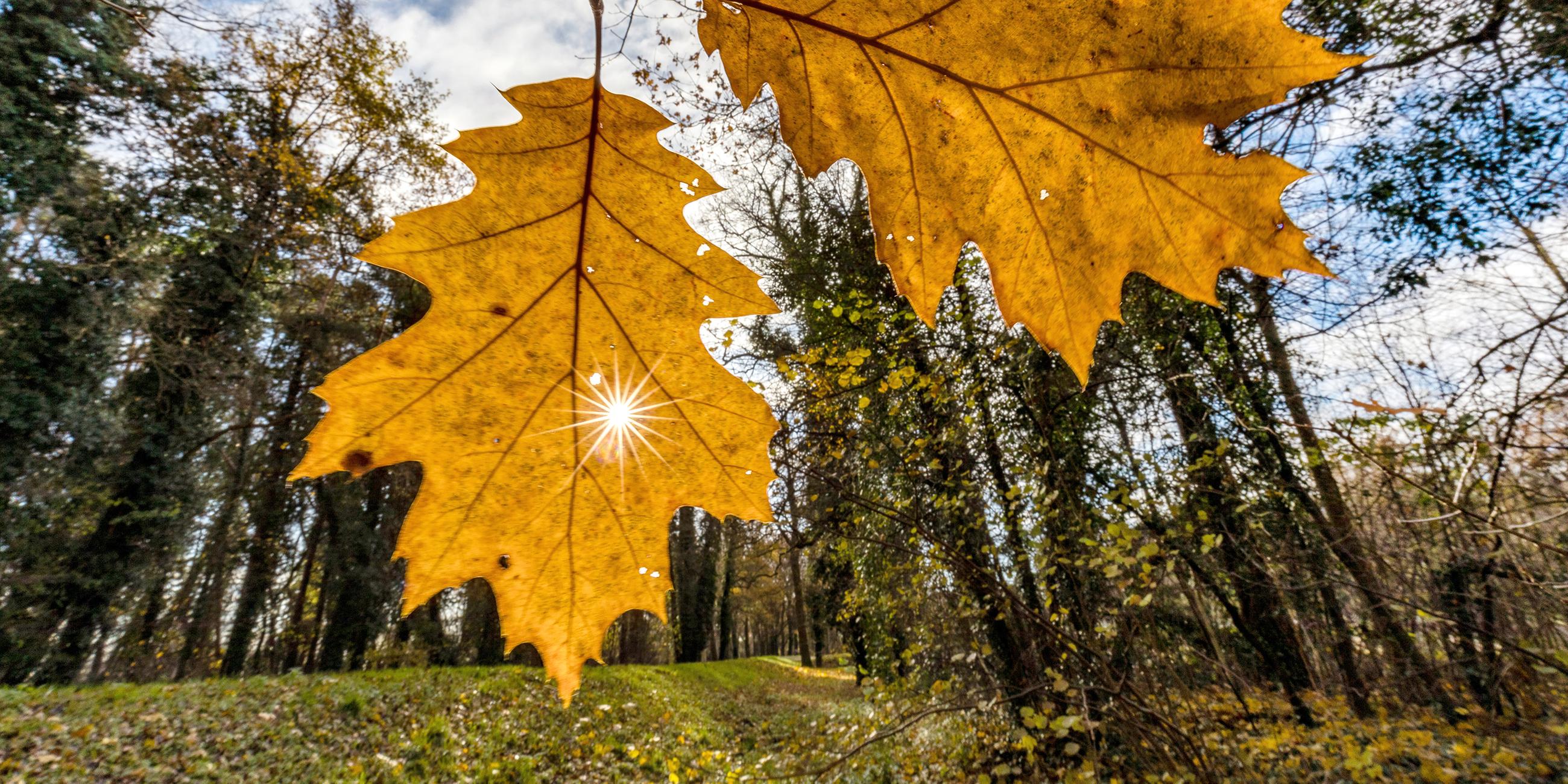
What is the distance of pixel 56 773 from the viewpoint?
4.59 metres

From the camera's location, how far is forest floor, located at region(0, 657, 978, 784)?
5.26 m

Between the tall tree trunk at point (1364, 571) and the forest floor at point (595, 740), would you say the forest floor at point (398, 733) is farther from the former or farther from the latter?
the tall tree trunk at point (1364, 571)

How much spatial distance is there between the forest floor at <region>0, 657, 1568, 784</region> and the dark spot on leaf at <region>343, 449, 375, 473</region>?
107 inches

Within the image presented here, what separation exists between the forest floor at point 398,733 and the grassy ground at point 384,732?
0.07 feet

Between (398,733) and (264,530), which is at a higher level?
(264,530)

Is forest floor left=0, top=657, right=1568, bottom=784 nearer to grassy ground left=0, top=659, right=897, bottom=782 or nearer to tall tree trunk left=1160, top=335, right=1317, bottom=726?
grassy ground left=0, top=659, right=897, bottom=782

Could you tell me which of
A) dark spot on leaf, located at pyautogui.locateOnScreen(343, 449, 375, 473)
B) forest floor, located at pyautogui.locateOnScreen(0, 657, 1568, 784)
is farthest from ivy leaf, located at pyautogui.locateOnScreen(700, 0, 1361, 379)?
forest floor, located at pyautogui.locateOnScreen(0, 657, 1568, 784)

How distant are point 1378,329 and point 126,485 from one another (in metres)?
19.0

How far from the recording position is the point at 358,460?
0.71 metres

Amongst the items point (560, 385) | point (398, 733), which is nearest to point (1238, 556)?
point (560, 385)

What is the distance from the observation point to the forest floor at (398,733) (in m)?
5.26

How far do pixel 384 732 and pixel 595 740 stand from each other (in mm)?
2621

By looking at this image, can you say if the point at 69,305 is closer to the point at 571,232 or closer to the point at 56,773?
the point at 56,773

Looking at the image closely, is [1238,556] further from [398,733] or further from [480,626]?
[480,626]
